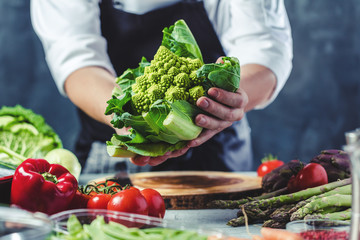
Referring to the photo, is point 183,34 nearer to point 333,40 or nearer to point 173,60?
point 173,60

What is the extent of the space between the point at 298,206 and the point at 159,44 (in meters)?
1.29

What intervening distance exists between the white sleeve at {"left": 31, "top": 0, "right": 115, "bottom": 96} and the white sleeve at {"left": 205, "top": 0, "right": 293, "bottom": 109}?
0.62m

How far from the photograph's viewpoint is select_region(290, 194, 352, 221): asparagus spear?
1283mm

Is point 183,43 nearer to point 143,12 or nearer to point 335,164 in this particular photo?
point 335,164

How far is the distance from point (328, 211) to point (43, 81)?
3.42m

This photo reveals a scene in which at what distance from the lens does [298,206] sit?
133 cm

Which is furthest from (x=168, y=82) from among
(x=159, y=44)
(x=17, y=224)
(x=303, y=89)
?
(x=303, y=89)

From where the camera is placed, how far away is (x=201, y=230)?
32.8 inches

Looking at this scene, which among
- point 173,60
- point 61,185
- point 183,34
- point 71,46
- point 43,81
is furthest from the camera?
point 43,81

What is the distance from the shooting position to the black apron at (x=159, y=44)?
7.68 ft

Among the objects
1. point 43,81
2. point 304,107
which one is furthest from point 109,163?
point 304,107

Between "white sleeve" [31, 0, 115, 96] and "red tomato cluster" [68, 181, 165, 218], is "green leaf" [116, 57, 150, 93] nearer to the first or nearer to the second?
"red tomato cluster" [68, 181, 165, 218]

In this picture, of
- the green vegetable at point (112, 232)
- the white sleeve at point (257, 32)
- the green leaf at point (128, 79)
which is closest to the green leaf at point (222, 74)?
the green leaf at point (128, 79)

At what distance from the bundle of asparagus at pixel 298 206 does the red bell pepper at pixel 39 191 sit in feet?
1.63
